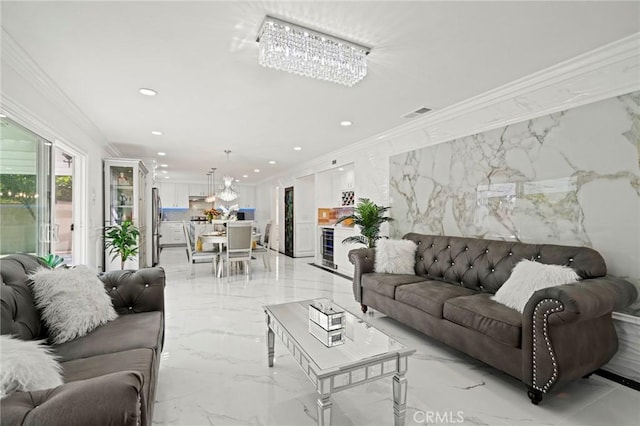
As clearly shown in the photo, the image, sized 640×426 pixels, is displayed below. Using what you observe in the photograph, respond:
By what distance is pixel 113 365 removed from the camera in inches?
55.5

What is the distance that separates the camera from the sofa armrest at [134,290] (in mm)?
2184

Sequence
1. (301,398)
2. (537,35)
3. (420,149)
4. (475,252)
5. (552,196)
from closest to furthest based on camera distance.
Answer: (301,398)
(537,35)
(552,196)
(475,252)
(420,149)

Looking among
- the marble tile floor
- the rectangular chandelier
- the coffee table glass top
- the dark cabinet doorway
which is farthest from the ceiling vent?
the dark cabinet doorway

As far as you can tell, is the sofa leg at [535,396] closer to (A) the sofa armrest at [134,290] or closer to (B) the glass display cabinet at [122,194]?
(A) the sofa armrest at [134,290]

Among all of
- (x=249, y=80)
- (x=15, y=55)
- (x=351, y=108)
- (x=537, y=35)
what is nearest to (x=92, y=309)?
(x=15, y=55)

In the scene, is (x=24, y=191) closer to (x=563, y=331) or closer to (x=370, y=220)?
(x=370, y=220)

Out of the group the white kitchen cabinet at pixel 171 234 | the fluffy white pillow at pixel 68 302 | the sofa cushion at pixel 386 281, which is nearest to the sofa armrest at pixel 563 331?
the sofa cushion at pixel 386 281

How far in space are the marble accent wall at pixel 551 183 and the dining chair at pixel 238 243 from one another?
323 cm

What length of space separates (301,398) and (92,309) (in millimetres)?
1424

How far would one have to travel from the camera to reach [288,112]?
12.2ft

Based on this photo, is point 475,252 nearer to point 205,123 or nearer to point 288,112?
point 288,112

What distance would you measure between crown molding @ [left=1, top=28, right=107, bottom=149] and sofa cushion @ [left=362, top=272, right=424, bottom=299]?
3506 millimetres

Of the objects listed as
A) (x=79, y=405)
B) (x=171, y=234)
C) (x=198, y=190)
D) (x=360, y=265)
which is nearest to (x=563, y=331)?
(x=360, y=265)

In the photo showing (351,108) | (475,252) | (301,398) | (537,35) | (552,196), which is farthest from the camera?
(351,108)
